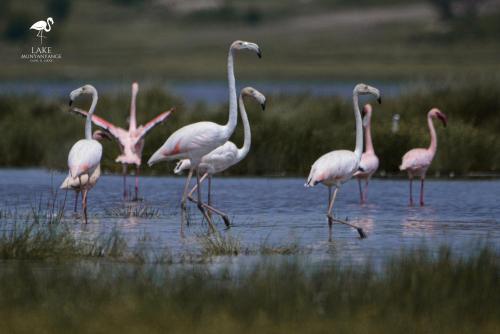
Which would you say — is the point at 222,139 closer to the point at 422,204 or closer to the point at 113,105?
the point at 422,204

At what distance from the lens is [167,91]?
25.1 m

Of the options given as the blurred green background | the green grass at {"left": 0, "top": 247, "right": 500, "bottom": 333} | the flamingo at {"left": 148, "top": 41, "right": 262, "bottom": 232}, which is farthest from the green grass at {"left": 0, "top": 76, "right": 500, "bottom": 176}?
the green grass at {"left": 0, "top": 247, "right": 500, "bottom": 333}

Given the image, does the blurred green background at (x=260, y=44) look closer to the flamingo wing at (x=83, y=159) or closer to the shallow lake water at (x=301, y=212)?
the shallow lake water at (x=301, y=212)

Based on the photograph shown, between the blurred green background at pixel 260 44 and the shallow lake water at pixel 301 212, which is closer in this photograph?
the shallow lake water at pixel 301 212

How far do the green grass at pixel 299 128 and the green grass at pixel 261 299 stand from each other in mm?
10827

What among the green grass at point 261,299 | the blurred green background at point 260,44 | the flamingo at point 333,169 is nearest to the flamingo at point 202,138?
the flamingo at point 333,169

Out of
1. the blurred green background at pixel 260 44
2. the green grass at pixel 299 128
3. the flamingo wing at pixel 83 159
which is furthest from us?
the blurred green background at pixel 260 44

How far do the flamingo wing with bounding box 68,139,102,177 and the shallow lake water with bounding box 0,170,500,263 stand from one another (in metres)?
0.64

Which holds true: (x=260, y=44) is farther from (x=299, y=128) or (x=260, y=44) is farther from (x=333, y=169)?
(x=333, y=169)

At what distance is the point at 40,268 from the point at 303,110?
41.2 feet

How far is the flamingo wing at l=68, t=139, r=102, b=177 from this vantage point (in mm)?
14094

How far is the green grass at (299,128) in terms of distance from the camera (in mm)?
20859

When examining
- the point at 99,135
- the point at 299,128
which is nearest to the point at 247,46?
the point at 99,135

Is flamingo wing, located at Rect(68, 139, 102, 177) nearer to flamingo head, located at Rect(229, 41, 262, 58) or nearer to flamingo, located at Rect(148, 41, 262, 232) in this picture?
flamingo, located at Rect(148, 41, 262, 232)
